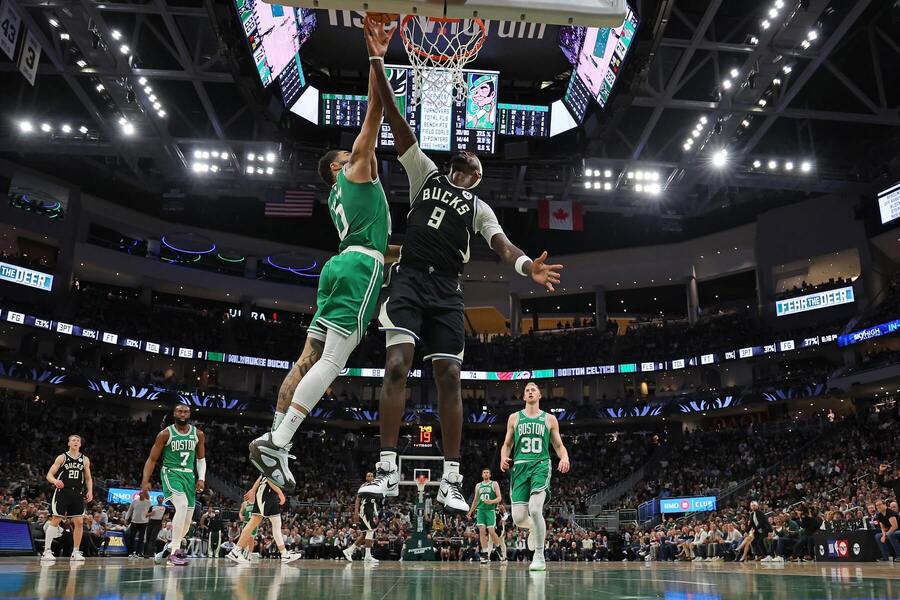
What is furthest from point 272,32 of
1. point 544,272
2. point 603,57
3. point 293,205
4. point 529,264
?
point 544,272

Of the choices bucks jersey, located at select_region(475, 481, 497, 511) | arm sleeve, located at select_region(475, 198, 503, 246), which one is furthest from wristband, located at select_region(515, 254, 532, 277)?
bucks jersey, located at select_region(475, 481, 497, 511)

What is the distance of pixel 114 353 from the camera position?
1646 inches

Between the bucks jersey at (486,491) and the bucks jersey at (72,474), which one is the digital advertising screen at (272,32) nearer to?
the bucks jersey at (72,474)

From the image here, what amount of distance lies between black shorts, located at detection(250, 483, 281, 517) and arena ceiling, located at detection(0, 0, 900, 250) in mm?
11235

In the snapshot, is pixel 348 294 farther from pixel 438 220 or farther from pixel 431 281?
pixel 438 220

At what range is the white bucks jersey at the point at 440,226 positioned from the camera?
5449 mm

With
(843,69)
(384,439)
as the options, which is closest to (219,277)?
(843,69)

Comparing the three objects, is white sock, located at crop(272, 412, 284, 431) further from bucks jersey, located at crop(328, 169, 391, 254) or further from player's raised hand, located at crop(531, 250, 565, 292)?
player's raised hand, located at crop(531, 250, 565, 292)

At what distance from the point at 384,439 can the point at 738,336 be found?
37261 millimetres

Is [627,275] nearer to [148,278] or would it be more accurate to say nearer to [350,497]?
[350,497]

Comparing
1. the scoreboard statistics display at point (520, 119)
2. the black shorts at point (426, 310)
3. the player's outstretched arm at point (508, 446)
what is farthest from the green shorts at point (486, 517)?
the scoreboard statistics display at point (520, 119)

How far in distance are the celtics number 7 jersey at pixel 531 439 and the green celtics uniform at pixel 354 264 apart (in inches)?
163

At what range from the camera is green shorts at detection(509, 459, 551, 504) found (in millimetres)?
8711

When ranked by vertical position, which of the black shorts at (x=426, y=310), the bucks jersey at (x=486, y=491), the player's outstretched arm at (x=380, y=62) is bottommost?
the bucks jersey at (x=486, y=491)
